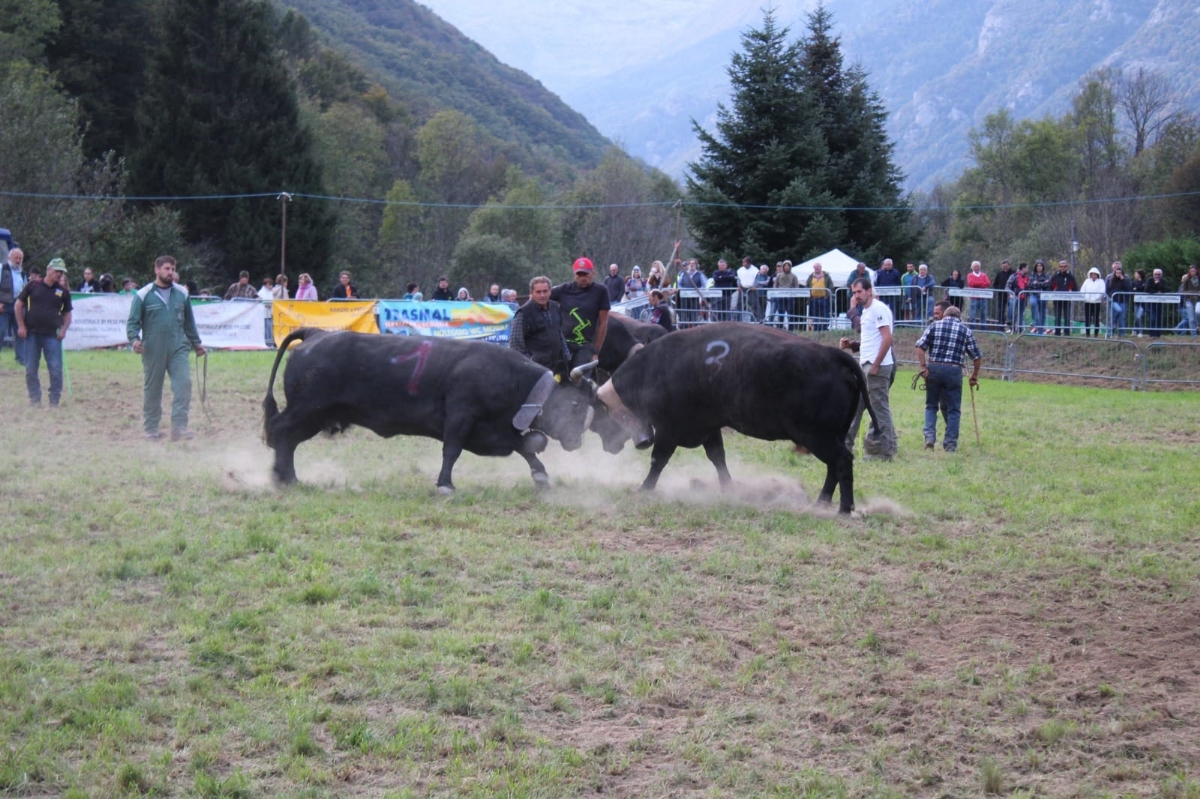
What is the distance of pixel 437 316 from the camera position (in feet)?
81.5

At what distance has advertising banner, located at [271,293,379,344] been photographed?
24.4 m

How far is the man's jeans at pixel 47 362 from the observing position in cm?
1570

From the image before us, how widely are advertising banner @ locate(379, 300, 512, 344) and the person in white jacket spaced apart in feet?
39.6

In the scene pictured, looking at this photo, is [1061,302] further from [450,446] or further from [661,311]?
[450,446]

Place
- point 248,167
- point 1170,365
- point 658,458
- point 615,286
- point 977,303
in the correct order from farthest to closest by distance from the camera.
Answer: point 248,167 < point 977,303 < point 615,286 < point 1170,365 < point 658,458

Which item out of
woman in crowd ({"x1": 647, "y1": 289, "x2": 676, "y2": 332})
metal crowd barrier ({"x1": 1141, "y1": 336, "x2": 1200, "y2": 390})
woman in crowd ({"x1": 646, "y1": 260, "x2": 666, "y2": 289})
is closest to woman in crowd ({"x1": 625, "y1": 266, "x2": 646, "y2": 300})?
woman in crowd ({"x1": 646, "y1": 260, "x2": 666, "y2": 289})

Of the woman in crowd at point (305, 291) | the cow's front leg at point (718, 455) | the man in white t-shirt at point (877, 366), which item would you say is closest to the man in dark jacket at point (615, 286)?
the woman in crowd at point (305, 291)

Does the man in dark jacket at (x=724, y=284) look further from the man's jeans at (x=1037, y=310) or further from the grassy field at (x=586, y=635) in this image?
the grassy field at (x=586, y=635)

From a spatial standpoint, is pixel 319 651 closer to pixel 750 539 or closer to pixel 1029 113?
pixel 750 539

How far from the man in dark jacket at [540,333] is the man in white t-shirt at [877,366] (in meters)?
3.36

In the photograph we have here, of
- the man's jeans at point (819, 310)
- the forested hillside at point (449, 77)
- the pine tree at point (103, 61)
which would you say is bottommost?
the man's jeans at point (819, 310)

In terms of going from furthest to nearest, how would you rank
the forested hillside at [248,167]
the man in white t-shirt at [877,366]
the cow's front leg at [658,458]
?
the forested hillside at [248,167], the man in white t-shirt at [877,366], the cow's front leg at [658,458]

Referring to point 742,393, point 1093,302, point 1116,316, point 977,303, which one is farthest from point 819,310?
point 742,393

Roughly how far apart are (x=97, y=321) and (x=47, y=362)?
9710mm
